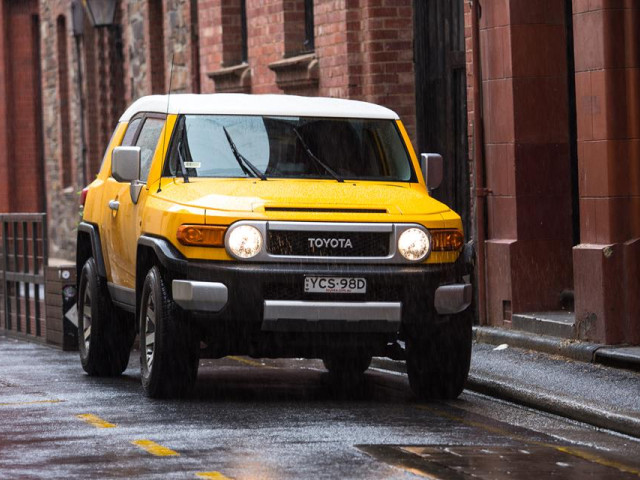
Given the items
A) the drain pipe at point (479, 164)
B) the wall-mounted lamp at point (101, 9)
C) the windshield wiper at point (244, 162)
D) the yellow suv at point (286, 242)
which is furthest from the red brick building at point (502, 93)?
the windshield wiper at point (244, 162)

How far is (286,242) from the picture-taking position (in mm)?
10812

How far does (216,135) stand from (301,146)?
54 cm

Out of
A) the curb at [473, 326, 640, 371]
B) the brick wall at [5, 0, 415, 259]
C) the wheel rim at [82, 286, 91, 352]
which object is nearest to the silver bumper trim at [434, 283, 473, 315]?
the curb at [473, 326, 640, 371]

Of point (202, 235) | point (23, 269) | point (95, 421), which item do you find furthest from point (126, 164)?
point (23, 269)

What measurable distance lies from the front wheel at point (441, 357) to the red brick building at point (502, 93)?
2.30 metres

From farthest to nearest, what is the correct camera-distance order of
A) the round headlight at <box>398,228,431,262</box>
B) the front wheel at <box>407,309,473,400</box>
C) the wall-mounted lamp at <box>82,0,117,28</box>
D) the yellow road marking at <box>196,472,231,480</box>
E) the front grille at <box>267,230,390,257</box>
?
the wall-mounted lamp at <box>82,0,117,28</box> → the front wheel at <box>407,309,473,400</box> → the round headlight at <box>398,228,431,262</box> → the front grille at <box>267,230,390,257</box> → the yellow road marking at <box>196,472,231,480</box>

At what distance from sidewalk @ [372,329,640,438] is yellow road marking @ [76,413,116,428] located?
104 inches

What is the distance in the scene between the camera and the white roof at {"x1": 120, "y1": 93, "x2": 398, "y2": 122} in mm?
12109

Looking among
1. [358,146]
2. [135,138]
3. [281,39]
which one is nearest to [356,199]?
[358,146]

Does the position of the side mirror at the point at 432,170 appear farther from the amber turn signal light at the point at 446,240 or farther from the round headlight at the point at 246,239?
the round headlight at the point at 246,239

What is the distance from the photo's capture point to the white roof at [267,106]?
12.1m

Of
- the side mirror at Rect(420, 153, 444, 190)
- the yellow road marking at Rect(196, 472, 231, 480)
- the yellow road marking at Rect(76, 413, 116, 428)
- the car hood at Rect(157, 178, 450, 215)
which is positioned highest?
the side mirror at Rect(420, 153, 444, 190)

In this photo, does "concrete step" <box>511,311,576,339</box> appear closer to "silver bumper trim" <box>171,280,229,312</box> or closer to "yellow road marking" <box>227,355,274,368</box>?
"yellow road marking" <box>227,355,274,368</box>

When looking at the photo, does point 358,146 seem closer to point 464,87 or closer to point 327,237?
point 327,237
